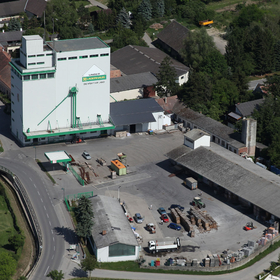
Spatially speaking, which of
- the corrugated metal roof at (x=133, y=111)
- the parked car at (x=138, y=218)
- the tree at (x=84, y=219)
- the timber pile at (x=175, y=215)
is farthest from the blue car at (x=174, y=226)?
the corrugated metal roof at (x=133, y=111)

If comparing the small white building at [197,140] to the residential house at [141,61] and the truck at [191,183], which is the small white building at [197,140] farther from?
the residential house at [141,61]

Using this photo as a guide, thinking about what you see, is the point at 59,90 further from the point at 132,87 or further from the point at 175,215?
the point at 175,215

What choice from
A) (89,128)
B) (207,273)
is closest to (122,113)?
(89,128)

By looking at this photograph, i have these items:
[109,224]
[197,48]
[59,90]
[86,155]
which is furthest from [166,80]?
[109,224]

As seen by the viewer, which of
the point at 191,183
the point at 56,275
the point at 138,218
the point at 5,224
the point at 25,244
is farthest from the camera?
the point at 191,183

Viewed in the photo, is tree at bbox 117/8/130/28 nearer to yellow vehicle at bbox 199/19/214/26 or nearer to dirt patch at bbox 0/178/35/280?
yellow vehicle at bbox 199/19/214/26

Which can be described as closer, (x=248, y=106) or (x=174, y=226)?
(x=174, y=226)
